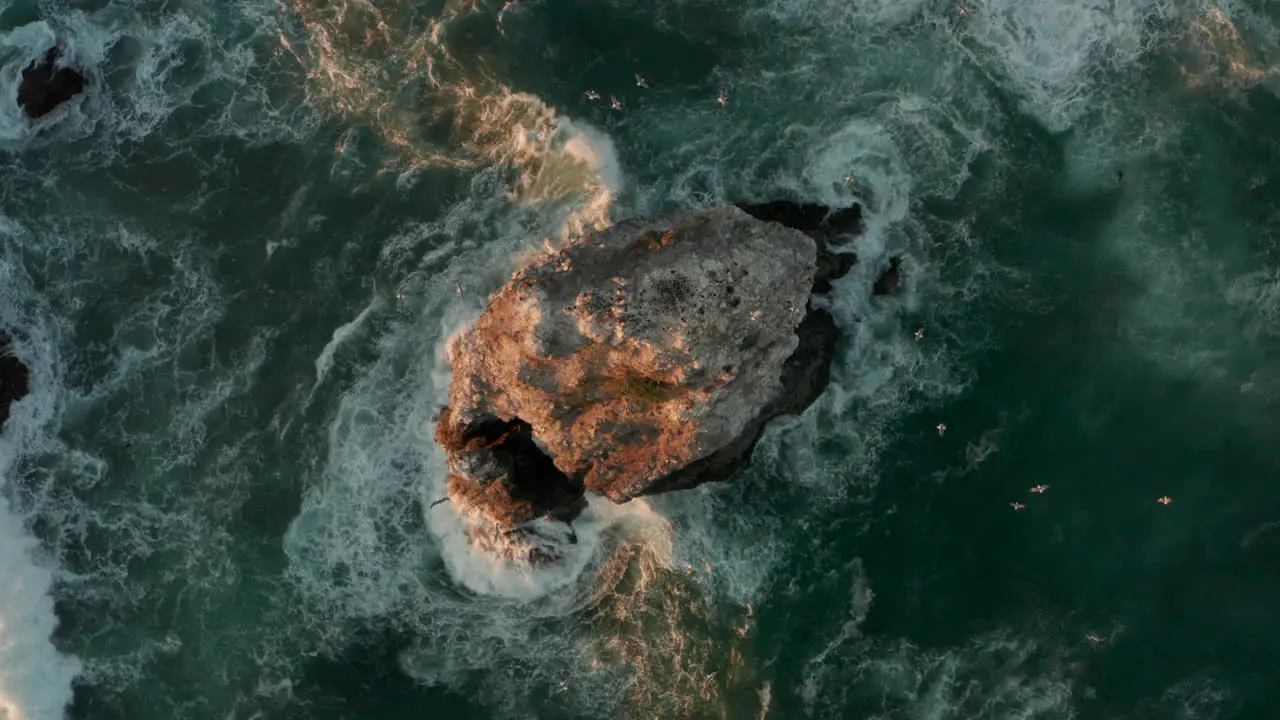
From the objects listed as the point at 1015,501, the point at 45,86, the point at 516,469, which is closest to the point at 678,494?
the point at 516,469

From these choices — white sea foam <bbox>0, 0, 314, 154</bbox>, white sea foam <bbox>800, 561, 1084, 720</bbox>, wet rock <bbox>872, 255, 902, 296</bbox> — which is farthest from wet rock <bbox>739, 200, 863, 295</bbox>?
white sea foam <bbox>0, 0, 314, 154</bbox>

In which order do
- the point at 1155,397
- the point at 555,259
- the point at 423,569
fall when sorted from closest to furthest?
the point at 555,259
the point at 1155,397
the point at 423,569

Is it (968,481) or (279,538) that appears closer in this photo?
(968,481)

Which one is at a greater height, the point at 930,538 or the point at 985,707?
the point at 930,538

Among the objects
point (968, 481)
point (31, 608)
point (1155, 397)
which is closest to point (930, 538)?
point (968, 481)

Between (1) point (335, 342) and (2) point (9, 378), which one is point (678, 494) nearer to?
(1) point (335, 342)

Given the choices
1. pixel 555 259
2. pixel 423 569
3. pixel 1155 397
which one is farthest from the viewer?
pixel 423 569

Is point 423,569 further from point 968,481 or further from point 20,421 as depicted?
point 968,481

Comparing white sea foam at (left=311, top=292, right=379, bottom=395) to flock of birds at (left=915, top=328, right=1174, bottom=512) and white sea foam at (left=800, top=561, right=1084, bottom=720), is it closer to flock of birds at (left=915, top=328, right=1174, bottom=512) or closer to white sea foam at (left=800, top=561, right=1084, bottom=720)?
flock of birds at (left=915, top=328, right=1174, bottom=512)

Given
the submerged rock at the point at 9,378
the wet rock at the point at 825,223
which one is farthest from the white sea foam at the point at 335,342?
the wet rock at the point at 825,223
